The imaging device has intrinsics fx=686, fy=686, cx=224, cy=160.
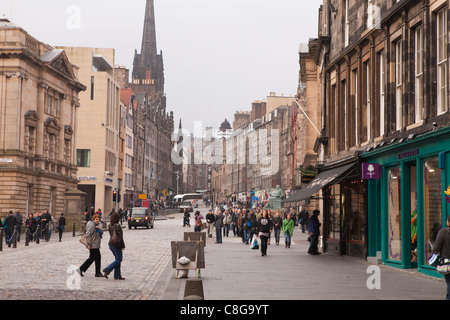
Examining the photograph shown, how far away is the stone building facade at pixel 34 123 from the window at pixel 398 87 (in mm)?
32975

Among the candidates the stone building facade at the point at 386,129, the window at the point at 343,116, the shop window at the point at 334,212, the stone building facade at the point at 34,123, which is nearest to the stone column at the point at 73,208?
the stone building facade at the point at 34,123

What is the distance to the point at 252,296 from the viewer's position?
496 inches

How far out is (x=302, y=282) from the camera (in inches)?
605

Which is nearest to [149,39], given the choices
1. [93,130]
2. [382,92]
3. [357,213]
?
[93,130]

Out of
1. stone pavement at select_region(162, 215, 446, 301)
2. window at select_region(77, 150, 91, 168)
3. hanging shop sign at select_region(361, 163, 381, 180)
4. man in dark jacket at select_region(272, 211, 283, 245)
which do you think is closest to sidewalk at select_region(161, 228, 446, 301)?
stone pavement at select_region(162, 215, 446, 301)

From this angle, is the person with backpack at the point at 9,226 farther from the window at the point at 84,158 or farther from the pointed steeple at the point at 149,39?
the pointed steeple at the point at 149,39

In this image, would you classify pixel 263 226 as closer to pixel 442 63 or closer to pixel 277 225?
pixel 277 225

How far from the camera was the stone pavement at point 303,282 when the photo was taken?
506 inches

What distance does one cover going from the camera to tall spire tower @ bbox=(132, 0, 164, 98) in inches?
6393

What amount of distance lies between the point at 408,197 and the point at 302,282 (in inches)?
196

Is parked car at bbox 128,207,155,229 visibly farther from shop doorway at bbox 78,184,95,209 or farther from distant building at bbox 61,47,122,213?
shop doorway at bbox 78,184,95,209
